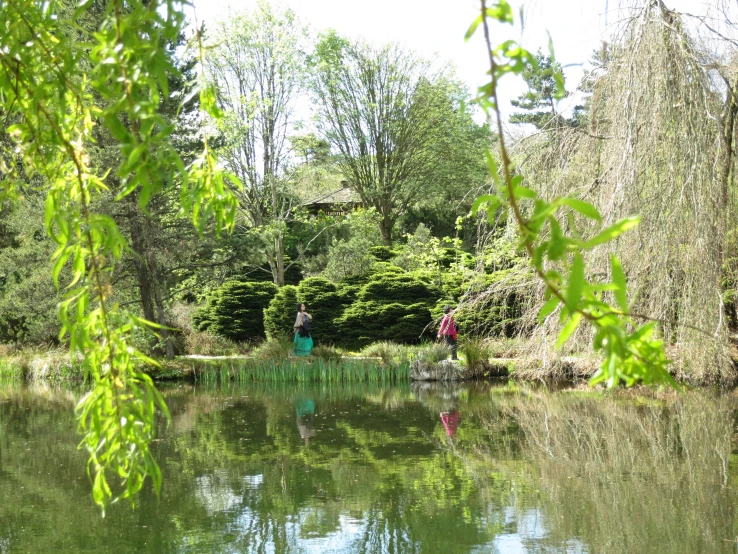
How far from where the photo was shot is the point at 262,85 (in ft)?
80.4

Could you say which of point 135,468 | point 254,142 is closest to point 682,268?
point 135,468

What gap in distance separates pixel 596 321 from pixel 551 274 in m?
0.10

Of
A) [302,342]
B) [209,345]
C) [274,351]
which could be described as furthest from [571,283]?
[209,345]

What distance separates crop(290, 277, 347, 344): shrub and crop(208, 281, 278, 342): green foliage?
1.43m

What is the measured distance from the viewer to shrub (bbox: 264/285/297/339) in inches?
737

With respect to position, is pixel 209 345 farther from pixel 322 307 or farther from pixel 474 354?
pixel 474 354

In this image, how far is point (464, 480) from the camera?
654cm

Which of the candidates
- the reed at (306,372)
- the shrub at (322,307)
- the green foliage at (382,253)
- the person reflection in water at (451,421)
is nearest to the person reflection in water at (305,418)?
the person reflection in water at (451,421)

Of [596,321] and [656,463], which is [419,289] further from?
[596,321]

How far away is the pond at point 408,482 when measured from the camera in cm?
501

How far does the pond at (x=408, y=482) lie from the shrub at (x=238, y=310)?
8.47 metres

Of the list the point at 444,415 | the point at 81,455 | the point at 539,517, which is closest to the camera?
the point at 539,517

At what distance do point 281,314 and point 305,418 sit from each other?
28.2 ft

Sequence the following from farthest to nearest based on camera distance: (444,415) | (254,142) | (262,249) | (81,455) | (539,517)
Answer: (254,142) < (262,249) < (444,415) < (81,455) < (539,517)
